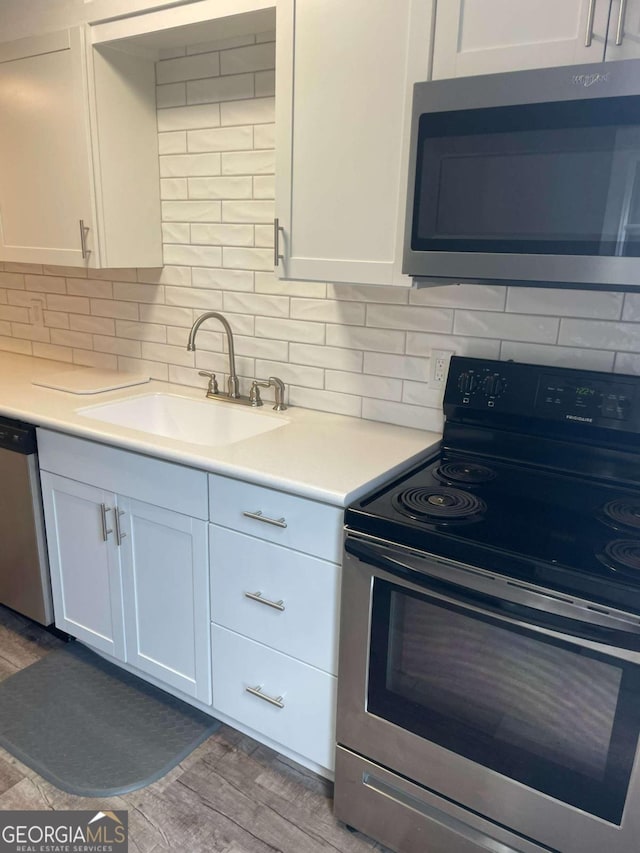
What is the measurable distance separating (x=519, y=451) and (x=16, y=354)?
2.52 meters

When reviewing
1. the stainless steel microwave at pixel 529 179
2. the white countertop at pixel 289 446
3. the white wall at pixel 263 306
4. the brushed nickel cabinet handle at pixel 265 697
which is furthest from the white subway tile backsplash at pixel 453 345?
the brushed nickel cabinet handle at pixel 265 697

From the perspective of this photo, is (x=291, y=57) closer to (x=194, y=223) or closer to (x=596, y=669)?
(x=194, y=223)

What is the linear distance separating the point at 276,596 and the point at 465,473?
1.96ft

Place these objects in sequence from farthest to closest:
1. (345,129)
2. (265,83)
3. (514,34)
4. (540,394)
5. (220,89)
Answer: (220,89), (265,83), (540,394), (345,129), (514,34)

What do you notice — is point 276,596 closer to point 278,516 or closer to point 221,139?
point 278,516

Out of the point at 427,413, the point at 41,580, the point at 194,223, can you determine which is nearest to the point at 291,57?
the point at 194,223

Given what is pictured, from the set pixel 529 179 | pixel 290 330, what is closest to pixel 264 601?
pixel 290 330

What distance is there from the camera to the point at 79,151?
2197mm

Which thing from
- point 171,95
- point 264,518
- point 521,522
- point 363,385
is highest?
point 171,95

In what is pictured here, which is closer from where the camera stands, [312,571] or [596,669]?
[596,669]

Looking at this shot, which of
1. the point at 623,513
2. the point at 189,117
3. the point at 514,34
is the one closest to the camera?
the point at 514,34

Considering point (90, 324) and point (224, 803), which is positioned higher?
point (90, 324)

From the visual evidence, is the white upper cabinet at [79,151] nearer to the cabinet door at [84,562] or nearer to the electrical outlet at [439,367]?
the cabinet door at [84,562]

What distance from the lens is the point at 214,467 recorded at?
1.66 metres
